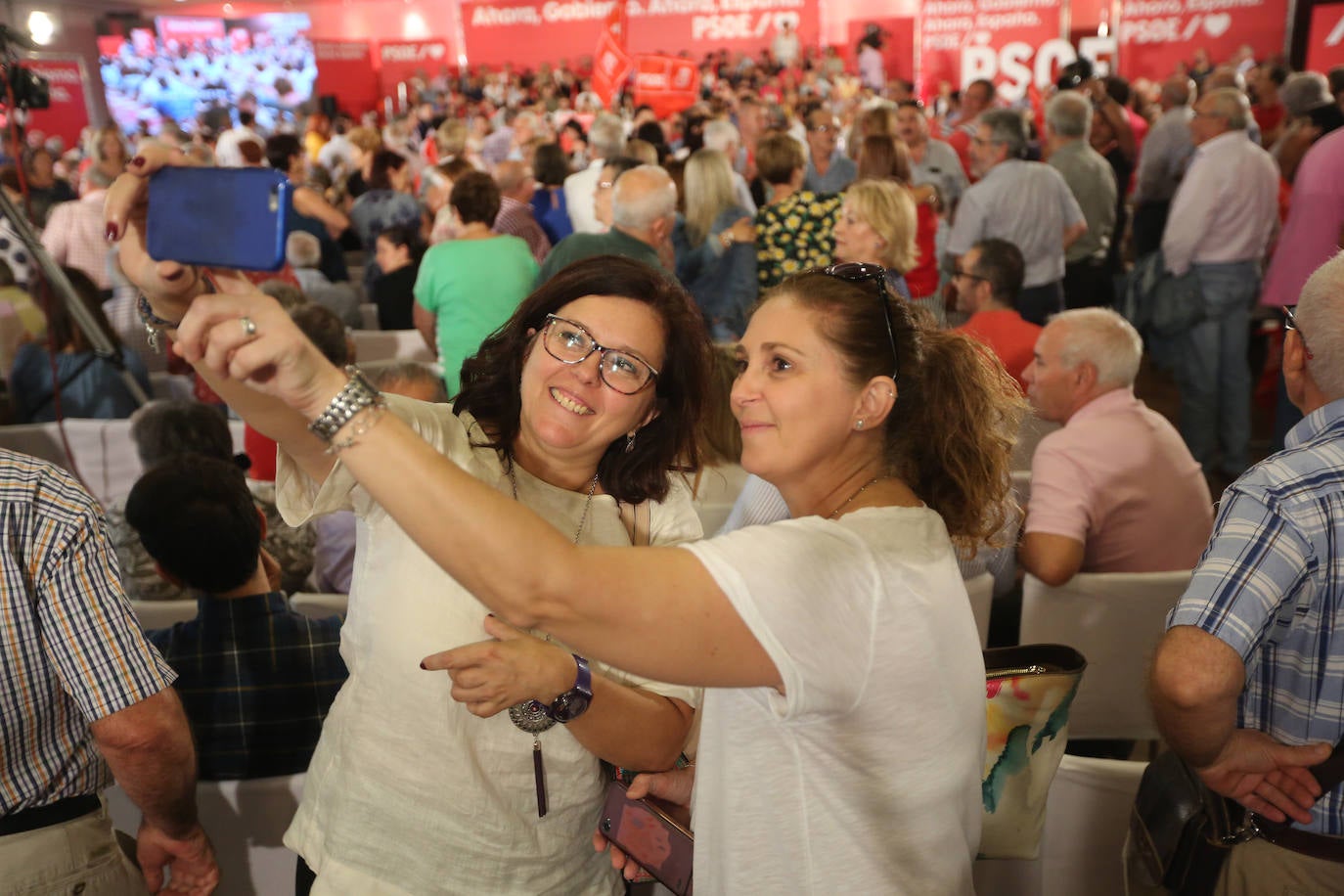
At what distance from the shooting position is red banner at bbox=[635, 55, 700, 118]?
8.29m

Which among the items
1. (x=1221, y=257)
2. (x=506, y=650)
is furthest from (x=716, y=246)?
(x=506, y=650)

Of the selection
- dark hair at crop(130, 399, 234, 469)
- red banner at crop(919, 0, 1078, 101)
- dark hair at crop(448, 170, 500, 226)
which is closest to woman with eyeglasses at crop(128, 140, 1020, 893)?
dark hair at crop(130, 399, 234, 469)

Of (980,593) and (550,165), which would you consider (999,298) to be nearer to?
(980,593)

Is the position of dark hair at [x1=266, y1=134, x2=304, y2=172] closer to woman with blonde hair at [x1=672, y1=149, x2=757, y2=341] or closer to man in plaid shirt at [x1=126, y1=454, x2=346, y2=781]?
woman with blonde hair at [x1=672, y1=149, x2=757, y2=341]

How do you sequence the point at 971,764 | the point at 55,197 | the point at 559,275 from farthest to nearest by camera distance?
the point at 55,197 → the point at 559,275 → the point at 971,764

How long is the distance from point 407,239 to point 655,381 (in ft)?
14.5

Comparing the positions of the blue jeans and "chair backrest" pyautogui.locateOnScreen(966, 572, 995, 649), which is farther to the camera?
the blue jeans

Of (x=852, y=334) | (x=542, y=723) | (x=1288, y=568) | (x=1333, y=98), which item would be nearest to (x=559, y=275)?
(x=852, y=334)

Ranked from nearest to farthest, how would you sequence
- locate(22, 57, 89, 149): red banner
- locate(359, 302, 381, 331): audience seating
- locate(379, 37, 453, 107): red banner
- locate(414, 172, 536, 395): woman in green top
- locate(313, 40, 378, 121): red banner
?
locate(414, 172, 536, 395): woman in green top
locate(359, 302, 381, 331): audience seating
locate(22, 57, 89, 149): red banner
locate(313, 40, 378, 121): red banner
locate(379, 37, 453, 107): red banner

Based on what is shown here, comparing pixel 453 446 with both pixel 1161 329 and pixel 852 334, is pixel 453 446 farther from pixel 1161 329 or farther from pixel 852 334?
pixel 1161 329

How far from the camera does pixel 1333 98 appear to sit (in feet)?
20.3

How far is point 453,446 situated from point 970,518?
697mm

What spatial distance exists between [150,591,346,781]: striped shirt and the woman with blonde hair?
2.97m

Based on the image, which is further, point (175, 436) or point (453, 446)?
point (175, 436)
